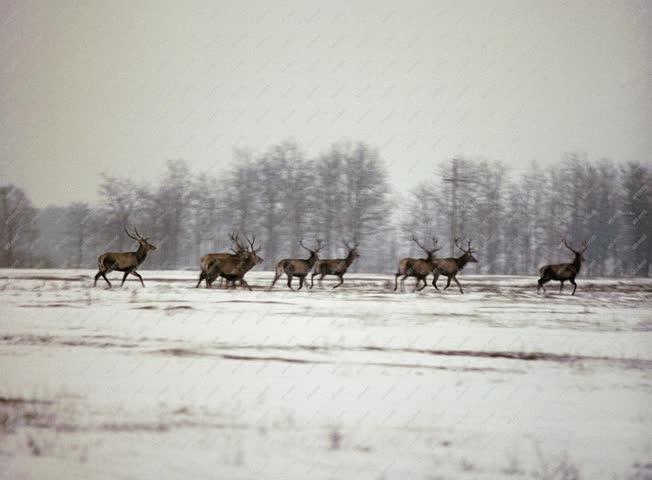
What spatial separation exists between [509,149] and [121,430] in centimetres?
763

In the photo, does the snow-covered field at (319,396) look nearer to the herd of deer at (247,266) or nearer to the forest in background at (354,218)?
the herd of deer at (247,266)

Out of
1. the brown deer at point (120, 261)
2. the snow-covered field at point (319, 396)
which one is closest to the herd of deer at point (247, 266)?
the brown deer at point (120, 261)

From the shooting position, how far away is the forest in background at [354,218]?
50.6 feet

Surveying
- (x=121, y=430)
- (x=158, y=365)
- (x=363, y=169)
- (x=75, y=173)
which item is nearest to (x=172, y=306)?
(x=75, y=173)

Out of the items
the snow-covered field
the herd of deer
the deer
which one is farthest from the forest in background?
the snow-covered field

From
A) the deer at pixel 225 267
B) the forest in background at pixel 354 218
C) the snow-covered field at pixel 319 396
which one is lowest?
the snow-covered field at pixel 319 396

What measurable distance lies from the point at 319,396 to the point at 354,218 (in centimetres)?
1626

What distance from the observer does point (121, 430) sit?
3.30m

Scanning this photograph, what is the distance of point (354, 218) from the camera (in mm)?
20000

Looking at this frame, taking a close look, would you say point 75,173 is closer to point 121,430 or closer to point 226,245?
point 121,430

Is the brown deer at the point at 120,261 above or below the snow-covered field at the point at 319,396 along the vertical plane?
above

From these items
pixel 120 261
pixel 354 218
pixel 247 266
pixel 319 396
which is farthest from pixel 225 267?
pixel 354 218

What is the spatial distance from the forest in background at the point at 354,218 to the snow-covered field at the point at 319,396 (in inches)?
349

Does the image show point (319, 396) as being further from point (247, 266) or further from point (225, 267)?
point (247, 266)
